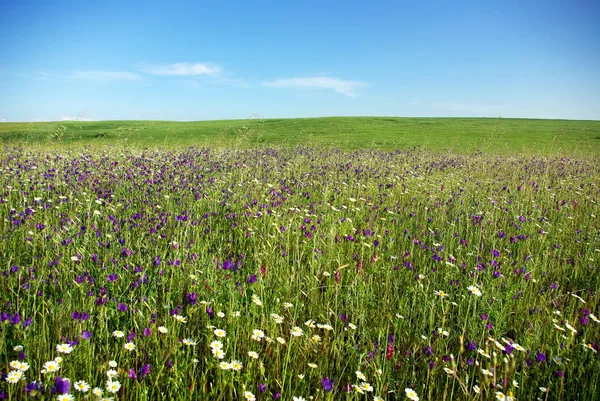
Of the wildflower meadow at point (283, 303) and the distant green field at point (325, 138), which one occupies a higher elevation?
the distant green field at point (325, 138)

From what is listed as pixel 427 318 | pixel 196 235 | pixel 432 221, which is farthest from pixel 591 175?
pixel 196 235

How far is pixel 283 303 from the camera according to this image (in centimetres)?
257

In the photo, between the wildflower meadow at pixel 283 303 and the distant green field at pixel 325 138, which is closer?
the wildflower meadow at pixel 283 303

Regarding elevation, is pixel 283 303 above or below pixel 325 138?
below

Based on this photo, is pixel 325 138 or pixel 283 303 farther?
pixel 325 138

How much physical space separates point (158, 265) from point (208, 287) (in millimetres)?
466

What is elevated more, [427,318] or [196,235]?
[196,235]

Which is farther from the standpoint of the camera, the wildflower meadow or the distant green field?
the distant green field

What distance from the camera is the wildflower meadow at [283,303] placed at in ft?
6.26

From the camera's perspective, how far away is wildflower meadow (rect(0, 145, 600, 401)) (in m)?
1.91

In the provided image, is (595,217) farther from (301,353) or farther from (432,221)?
(301,353)

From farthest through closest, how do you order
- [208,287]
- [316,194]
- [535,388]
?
[316,194] → [208,287] → [535,388]

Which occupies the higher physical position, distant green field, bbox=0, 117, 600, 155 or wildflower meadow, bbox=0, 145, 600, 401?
distant green field, bbox=0, 117, 600, 155

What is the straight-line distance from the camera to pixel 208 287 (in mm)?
2656
